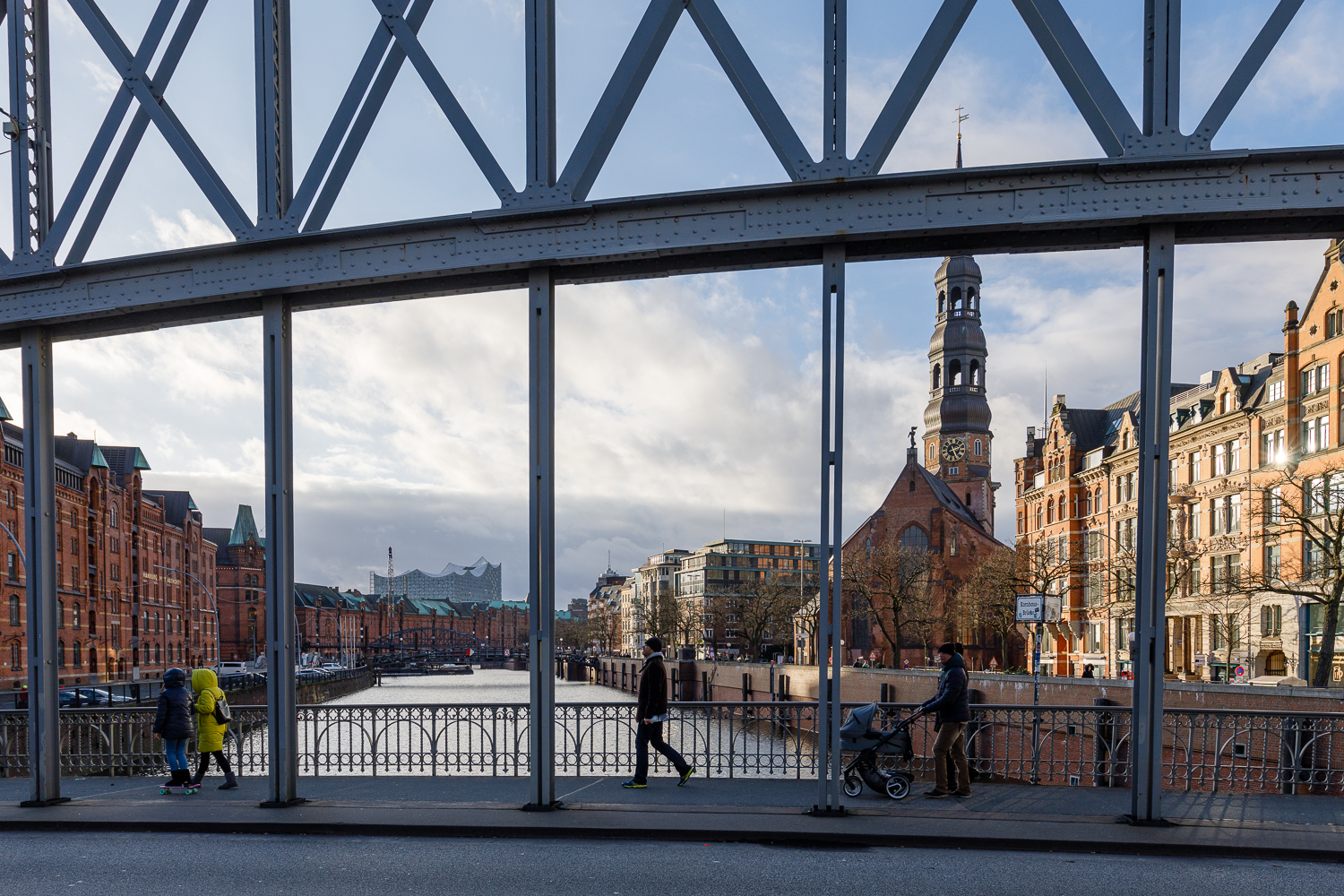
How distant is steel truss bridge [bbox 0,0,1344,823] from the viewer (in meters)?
9.79

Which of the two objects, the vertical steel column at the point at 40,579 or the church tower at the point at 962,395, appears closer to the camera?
the vertical steel column at the point at 40,579

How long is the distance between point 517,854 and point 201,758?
21.3 feet

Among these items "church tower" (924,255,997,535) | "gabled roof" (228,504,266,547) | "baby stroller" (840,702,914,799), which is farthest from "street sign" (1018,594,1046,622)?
"gabled roof" (228,504,266,547)

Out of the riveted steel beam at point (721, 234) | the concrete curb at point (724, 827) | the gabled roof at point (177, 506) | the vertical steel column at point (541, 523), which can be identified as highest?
the riveted steel beam at point (721, 234)

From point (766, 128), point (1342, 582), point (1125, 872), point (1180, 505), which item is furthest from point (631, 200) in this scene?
point (1180, 505)

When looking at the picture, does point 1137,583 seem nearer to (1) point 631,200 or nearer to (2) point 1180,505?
(1) point 631,200

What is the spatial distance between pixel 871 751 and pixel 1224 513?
4638cm

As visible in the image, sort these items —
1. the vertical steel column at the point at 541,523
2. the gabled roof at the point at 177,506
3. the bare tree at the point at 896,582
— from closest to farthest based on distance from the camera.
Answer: the vertical steel column at the point at 541,523 → the bare tree at the point at 896,582 → the gabled roof at the point at 177,506

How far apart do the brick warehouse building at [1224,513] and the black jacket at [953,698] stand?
85.9 feet

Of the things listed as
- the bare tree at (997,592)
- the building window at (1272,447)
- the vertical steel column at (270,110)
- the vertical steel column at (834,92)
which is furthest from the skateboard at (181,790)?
the bare tree at (997,592)

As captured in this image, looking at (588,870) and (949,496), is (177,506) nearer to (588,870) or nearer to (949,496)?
(949,496)

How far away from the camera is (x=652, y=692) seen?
41.7 ft

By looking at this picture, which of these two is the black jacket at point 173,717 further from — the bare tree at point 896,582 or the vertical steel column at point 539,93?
the bare tree at point 896,582

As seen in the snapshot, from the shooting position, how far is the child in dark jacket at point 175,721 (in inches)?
519
